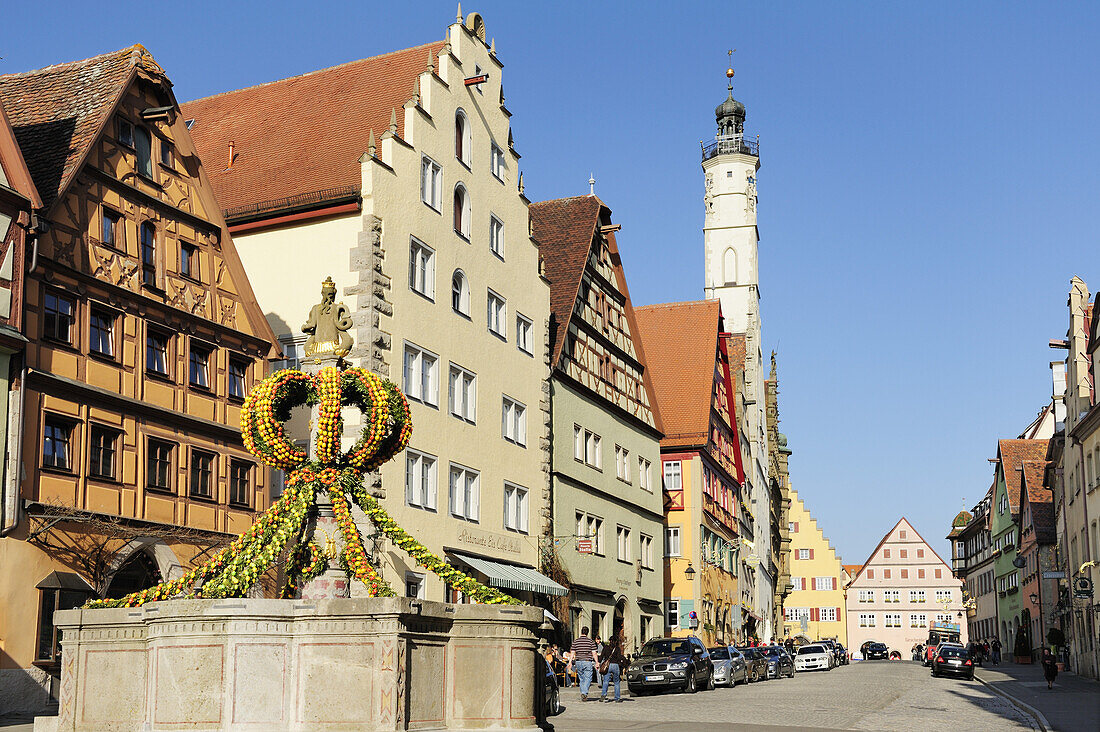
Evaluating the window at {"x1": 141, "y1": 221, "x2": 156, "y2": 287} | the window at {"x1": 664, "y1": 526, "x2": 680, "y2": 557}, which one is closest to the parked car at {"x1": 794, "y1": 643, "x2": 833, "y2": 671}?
the window at {"x1": 664, "y1": 526, "x2": 680, "y2": 557}

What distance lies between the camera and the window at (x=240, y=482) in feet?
97.6

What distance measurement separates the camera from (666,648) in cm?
3594

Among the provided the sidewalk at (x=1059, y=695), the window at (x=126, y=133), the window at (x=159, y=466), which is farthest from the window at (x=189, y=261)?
the sidewalk at (x=1059, y=695)

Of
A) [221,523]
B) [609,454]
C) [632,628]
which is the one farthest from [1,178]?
[632,628]

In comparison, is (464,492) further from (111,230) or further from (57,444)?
(57,444)

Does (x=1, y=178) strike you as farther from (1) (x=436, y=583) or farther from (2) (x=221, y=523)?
(1) (x=436, y=583)

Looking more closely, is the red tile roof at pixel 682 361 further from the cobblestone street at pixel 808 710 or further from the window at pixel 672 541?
the cobblestone street at pixel 808 710

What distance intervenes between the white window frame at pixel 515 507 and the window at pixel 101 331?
13.3m

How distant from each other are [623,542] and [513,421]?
995 cm

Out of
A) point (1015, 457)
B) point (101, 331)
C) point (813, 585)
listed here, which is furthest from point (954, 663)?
point (813, 585)

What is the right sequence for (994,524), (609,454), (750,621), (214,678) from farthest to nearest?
(994,524) → (750,621) → (609,454) → (214,678)

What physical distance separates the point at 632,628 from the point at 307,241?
1999 cm

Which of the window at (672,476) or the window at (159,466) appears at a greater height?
the window at (672,476)

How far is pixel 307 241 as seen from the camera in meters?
32.5
